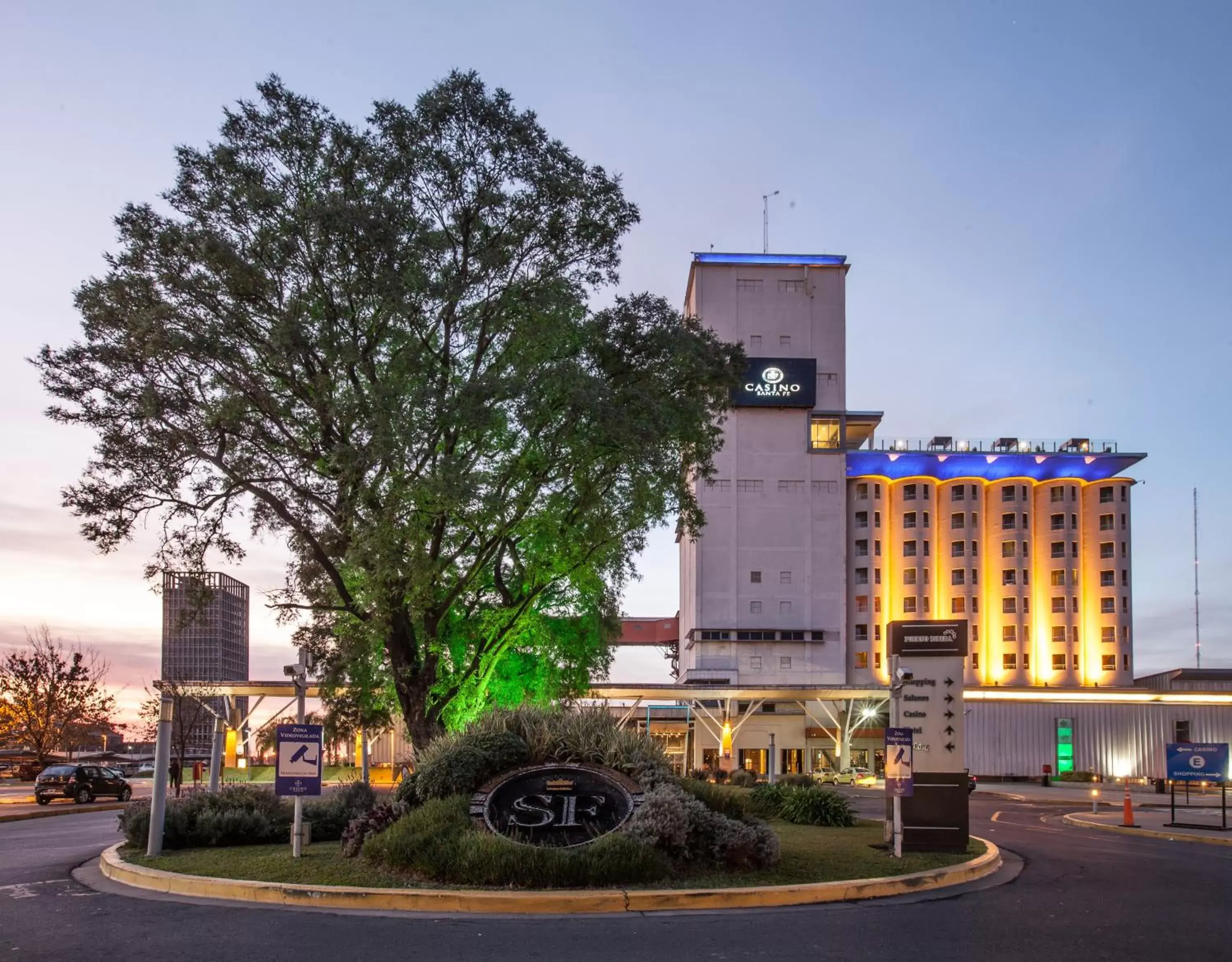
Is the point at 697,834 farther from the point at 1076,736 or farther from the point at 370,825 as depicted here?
the point at 1076,736

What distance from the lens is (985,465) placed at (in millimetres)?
99250

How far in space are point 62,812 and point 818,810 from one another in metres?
21.9

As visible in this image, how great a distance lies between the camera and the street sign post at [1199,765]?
2755cm

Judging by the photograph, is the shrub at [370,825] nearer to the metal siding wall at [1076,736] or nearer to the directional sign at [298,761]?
the directional sign at [298,761]

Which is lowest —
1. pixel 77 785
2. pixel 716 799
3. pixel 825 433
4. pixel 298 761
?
pixel 77 785

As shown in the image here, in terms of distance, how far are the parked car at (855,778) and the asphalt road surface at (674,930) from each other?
48.9 metres

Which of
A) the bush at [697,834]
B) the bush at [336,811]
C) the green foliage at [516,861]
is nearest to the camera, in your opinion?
the green foliage at [516,861]

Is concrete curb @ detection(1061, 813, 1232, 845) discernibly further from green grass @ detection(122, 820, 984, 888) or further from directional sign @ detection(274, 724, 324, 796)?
directional sign @ detection(274, 724, 324, 796)

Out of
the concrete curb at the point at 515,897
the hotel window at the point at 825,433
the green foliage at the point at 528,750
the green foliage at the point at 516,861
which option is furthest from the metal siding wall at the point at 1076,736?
the green foliage at the point at 516,861

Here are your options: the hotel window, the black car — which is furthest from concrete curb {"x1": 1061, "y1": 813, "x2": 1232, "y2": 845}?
the hotel window

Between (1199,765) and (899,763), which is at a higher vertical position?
(899,763)

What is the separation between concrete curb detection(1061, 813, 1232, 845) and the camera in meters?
24.2

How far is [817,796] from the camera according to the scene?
2378cm

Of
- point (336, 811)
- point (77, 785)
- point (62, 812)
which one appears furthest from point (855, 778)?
point (336, 811)
